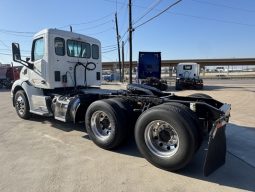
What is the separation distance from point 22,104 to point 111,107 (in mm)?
4502

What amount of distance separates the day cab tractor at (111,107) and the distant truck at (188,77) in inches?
614

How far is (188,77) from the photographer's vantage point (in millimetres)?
25062

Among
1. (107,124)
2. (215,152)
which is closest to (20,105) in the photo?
(107,124)

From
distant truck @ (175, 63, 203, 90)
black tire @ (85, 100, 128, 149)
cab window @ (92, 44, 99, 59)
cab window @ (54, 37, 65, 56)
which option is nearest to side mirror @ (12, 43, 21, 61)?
cab window @ (54, 37, 65, 56)

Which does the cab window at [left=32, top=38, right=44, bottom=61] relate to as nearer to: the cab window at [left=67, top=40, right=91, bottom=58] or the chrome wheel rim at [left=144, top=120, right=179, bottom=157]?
the cab window at [left=67, top=40, right=91, bottom=58]

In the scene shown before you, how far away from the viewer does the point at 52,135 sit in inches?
262

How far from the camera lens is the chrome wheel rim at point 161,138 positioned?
14.7 ft

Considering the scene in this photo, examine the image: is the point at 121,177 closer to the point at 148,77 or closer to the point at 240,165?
the point at 240,165

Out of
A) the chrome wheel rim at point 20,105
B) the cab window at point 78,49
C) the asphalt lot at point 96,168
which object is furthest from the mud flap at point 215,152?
the chrome wheel rim at point 20,105

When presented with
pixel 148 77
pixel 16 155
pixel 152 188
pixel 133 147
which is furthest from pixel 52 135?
pixel 148 77

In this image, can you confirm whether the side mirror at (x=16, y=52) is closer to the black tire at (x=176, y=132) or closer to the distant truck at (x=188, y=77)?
the black tire at (x=176, y=132)

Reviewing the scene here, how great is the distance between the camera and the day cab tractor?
422 cm

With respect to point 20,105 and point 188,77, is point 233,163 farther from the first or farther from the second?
point 188,77

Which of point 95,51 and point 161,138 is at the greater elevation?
point 95,51
